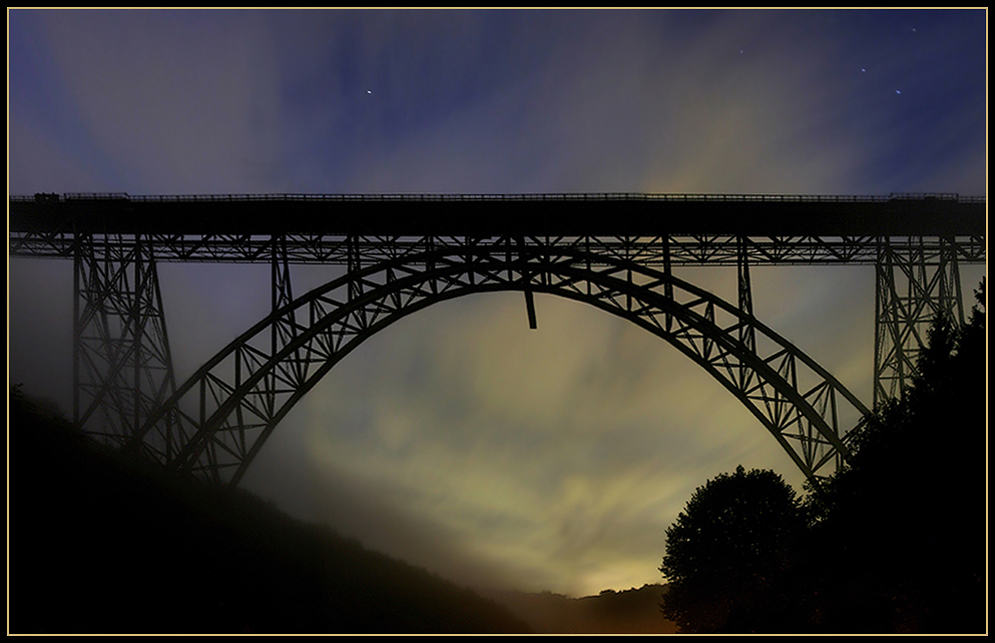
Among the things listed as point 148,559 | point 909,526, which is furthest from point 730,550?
point 148,559

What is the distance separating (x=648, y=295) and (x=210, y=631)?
48.5 feet

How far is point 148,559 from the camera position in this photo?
13547 mm

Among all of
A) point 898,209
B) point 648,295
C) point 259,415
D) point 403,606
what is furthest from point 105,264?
point 898,209

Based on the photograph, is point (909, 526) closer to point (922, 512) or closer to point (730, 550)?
point (922, 512)

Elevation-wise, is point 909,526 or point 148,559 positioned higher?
point 909,526

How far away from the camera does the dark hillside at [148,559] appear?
11461 mm

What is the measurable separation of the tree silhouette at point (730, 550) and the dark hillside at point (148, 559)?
31.0 ft

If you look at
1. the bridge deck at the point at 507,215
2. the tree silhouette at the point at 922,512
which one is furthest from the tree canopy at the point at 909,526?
the bridge deck at the point at 507,215

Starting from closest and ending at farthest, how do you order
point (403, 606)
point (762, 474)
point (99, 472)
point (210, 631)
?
point (210, 631), point (99, 472), point (403, 606), point (762, 474)

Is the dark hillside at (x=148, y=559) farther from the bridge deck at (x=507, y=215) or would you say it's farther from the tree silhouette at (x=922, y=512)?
the tree silhouette at (x=922, y=512)

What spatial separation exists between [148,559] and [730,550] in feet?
60.6

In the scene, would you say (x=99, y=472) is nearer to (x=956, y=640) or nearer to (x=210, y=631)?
(x=210, y=631)

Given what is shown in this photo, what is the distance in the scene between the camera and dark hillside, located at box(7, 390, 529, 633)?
11.5 m

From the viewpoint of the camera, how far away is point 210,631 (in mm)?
12914
